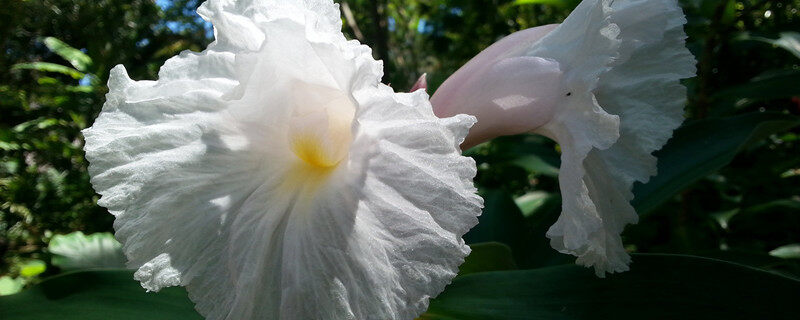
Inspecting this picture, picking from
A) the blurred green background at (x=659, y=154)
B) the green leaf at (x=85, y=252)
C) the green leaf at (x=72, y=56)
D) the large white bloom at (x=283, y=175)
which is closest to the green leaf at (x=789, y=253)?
the blurred green background at (x=659, y=154)

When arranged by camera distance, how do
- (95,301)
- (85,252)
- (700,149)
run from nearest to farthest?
1. (95,301)
2. (700,149)
3. (85,252)

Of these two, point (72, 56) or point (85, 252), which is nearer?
point (85, 252)

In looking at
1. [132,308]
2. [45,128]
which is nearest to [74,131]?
[45,128]

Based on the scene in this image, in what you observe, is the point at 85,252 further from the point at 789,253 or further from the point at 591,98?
the point at 789,253

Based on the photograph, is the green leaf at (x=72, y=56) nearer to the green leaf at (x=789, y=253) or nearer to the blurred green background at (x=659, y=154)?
the blurred green background at (x=659, y=154)

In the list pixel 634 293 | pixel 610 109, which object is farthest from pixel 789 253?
pixel 610 109

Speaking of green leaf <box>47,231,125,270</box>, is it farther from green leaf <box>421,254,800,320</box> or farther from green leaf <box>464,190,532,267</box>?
green leaf <box>421,254,800,320</box>
